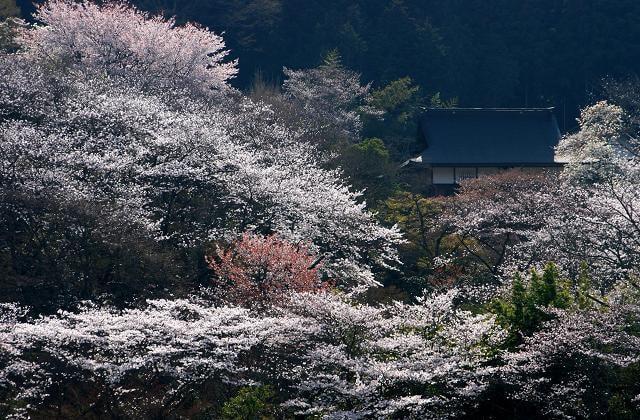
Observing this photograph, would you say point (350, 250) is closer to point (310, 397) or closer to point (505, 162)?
point (310, 397)

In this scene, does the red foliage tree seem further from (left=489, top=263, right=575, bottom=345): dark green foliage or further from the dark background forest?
the dark background forest

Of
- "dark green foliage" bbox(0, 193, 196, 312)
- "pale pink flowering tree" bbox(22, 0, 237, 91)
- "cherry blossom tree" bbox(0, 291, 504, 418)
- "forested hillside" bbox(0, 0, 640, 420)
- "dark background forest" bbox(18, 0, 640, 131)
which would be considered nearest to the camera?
"cherry blossom tree" bbox(0, 291, 504, 418)

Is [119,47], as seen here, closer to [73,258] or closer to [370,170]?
[370,170]

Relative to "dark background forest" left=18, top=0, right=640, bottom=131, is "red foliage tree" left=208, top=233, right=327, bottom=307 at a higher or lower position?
lower

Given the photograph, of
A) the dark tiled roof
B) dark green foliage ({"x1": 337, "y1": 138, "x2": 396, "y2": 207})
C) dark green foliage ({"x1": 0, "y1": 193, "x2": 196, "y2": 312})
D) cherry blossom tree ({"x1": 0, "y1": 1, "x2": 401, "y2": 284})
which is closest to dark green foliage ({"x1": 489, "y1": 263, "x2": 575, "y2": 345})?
cherry blossom tree ({"x1": 0, "y1": 1, "x2": 401, "y2": 284})

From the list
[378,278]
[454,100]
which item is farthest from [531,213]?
[454,100]

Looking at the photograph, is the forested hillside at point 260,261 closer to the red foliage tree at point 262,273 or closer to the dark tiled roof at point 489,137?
the red foliage tree at point 262,273

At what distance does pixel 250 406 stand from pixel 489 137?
22.8 meters

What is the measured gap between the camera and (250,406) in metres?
12.8

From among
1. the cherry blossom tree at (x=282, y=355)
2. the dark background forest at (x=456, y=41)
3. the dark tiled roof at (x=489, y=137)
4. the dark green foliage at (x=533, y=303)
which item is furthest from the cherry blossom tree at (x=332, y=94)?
the cherry blossom tree at (x=282, y=355)

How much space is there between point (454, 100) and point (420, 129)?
5334 mm

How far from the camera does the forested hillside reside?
42.6 feet

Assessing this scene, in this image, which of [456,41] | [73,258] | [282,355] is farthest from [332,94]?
[282,355]

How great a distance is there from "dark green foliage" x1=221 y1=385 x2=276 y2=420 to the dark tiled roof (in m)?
19.8
